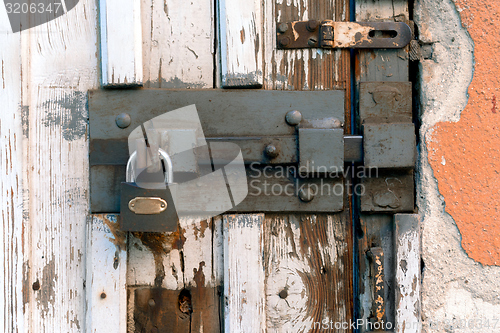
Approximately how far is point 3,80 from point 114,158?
0.30 m

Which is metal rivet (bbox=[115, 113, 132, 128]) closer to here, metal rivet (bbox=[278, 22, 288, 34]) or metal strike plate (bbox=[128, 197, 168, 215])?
metal strike plate (bbox=[128, 197, 168, 215])

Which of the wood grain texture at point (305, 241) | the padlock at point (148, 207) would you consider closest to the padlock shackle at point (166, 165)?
the padlock at point (148, 207)

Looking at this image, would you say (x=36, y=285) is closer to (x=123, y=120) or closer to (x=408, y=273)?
(x=123, y=120)

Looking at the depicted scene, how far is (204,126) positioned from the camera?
28.2 inches

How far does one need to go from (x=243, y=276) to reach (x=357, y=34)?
0.59m

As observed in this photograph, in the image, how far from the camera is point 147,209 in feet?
1.97

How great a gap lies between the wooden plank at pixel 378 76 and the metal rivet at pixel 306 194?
125 millimetres

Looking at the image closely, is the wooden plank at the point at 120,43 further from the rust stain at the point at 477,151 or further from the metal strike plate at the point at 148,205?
the rust stain at the point at 477,151

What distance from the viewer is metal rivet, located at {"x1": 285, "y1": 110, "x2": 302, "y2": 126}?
2.34 ft

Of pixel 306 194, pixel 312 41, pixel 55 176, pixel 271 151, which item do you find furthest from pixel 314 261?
pixel 55 176

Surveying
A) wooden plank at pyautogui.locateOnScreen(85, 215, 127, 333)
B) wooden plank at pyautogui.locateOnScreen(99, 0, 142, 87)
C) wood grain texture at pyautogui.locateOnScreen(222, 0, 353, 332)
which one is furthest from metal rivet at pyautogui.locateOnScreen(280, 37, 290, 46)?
wooden plank at pyautogui.locateOnScreen(85, 215, 127, 333)

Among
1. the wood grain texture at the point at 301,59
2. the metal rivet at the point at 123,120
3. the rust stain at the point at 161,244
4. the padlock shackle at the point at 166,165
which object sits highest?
the wood grain texture at the point at 301,59

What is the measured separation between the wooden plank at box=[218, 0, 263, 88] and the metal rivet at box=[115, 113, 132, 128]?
0.22 meters

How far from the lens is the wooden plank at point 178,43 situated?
743 millimetres
